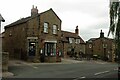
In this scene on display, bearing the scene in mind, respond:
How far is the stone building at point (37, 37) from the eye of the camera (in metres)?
41.9

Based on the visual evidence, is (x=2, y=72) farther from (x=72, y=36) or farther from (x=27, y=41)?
(x=72, y=36)

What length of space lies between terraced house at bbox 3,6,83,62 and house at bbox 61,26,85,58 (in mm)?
16864

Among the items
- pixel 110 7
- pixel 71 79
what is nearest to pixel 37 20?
pixel 71 79

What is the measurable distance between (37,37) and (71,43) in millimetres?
25024

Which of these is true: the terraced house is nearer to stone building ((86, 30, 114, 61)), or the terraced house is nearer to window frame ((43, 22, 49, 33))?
window frame ((43, 22, 49, 33))

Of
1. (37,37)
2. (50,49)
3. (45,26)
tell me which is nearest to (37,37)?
(37,37)

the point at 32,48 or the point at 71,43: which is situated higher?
the point at 71,43

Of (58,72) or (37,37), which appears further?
(37,37)

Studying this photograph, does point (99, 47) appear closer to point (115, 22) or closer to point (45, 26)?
point (45, 26)

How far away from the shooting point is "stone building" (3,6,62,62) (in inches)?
1649

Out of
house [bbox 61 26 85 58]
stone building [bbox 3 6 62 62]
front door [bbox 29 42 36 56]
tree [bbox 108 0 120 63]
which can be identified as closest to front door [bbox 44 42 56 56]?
stone building [bbox 3 6 62 62]

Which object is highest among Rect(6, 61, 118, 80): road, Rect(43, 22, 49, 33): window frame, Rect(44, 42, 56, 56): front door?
Rect(43, 22, 49, 33): window frame

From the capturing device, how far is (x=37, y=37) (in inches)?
1666

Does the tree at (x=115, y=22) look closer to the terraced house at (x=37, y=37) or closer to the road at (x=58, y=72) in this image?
the road at (x=58, y=72)
